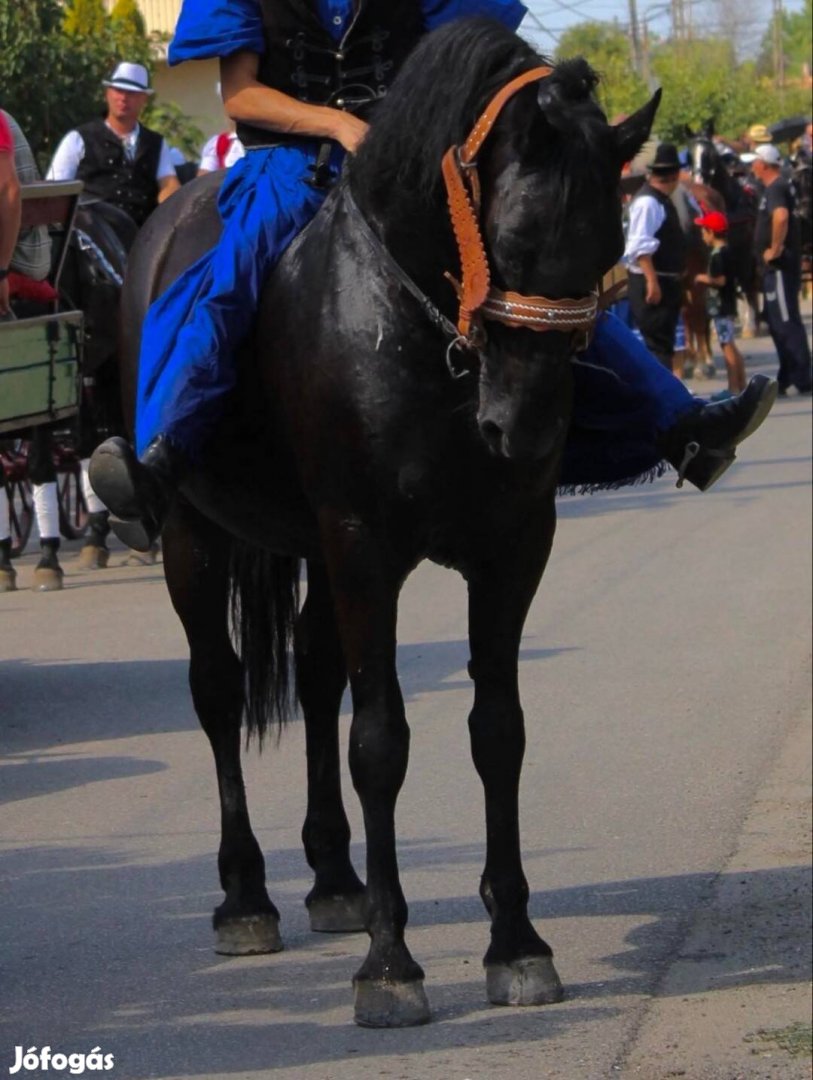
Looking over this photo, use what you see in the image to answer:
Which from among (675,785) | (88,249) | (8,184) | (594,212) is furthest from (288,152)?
(88,249)

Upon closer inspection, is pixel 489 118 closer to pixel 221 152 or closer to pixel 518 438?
pixel 518 438

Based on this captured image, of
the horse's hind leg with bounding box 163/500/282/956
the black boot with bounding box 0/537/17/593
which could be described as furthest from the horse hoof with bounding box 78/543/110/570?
the horse's hind leg with bounding box 163/500/282/956

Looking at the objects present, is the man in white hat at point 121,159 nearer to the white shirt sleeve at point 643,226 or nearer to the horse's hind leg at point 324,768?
the white shirt sleeve at point 643,226

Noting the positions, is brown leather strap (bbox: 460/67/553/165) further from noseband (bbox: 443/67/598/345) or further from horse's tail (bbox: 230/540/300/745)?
horse's tail (bbox: 230/540/300/745)

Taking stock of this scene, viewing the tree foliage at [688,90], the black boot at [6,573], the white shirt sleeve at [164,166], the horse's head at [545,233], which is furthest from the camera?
the tree foliage at [688,90]

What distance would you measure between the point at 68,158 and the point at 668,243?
762 cm

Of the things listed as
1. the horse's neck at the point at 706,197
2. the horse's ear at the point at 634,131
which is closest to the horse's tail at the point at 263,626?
the horse's ear at the point at 634,131

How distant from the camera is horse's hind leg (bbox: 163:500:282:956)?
567cm

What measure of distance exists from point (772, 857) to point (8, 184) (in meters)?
3.24

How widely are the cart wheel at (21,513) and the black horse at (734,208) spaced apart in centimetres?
1318

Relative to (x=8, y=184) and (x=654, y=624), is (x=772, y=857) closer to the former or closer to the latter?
(x=8, y=184)

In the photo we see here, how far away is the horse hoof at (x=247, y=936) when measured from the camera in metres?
5.65

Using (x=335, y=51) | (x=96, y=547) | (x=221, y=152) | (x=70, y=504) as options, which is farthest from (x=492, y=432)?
(x=221, y=152)

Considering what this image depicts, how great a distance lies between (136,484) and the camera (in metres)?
4.89
